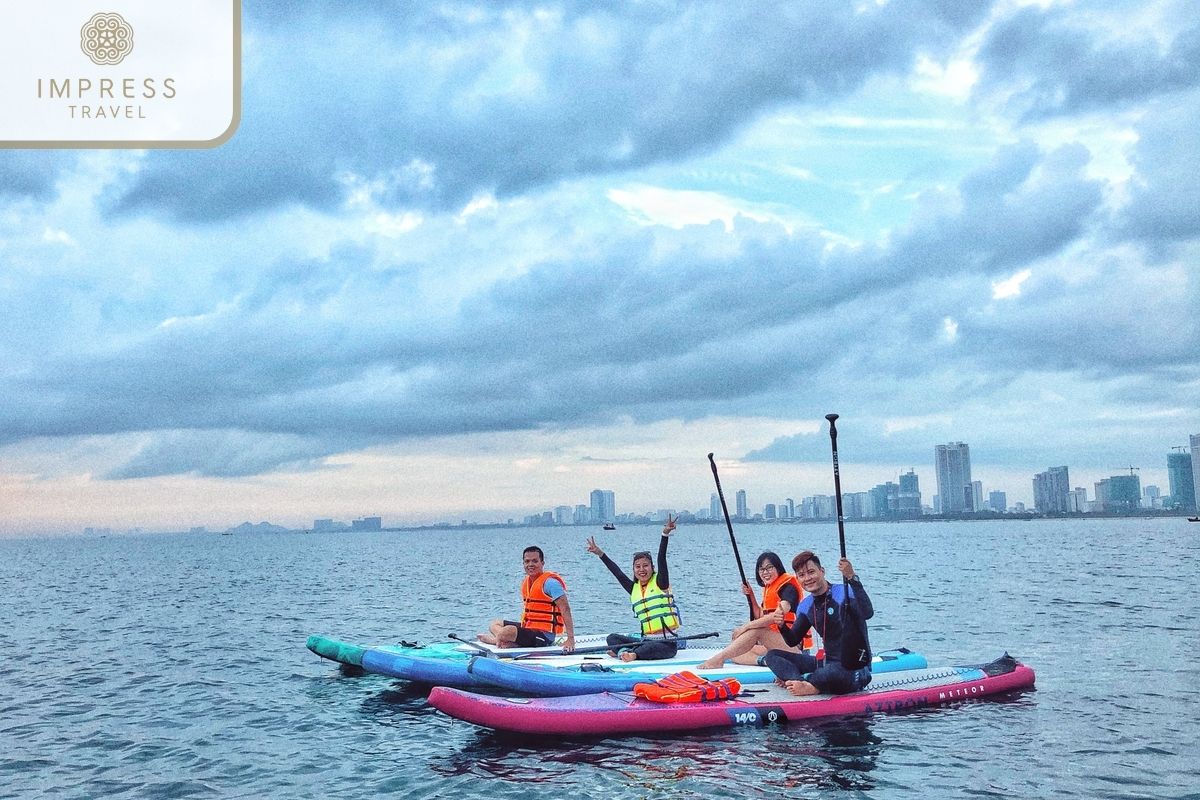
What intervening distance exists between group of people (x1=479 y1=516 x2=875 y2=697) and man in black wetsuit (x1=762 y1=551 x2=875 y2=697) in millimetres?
14

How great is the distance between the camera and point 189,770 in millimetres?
12727

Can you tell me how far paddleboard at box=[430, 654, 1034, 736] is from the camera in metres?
12.4

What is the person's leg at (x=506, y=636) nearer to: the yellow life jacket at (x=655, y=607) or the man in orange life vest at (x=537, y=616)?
the man in orange life vest at (x=537, y=616)

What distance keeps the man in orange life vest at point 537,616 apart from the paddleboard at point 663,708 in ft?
11.4

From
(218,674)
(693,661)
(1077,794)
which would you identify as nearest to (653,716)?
(693,661)

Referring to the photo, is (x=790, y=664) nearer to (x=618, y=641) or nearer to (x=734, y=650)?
(x=734, y=650)

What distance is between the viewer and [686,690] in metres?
13.2

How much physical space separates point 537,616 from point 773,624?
4.82m

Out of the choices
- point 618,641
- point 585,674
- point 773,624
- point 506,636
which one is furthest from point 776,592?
point 506,636

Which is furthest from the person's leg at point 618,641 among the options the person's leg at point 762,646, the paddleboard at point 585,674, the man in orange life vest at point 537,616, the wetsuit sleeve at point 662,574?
the person's leg at point 762,646

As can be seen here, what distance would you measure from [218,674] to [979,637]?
1931cm

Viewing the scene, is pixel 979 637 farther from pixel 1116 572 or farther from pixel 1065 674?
pixel 1116 572

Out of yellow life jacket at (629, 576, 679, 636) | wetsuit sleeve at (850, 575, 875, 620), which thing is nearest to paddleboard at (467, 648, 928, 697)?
yellow life jacket at (629, 576, 679, 636)

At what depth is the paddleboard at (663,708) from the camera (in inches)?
487
